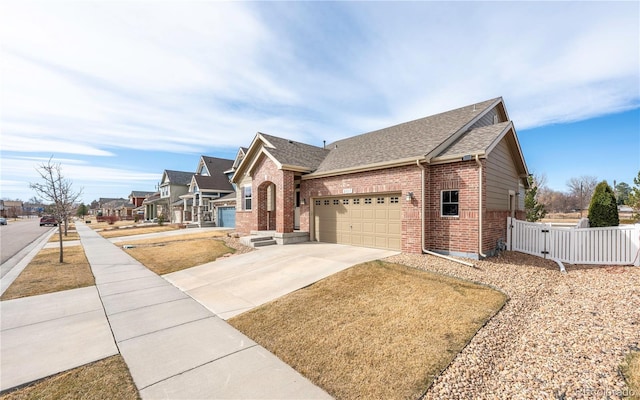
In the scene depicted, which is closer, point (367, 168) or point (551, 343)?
point (551, 343)

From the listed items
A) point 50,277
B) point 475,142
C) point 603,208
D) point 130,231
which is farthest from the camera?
point 130,231

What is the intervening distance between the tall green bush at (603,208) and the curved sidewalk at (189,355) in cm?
1551

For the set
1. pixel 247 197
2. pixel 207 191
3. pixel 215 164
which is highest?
pixel 215 164

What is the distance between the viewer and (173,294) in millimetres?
7145

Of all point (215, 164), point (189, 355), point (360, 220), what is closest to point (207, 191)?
point (215, 164)

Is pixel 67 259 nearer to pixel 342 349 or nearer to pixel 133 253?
pixel 133 253

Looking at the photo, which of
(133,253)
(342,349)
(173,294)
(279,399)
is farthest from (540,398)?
(133,253)

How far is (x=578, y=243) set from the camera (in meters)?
9.34

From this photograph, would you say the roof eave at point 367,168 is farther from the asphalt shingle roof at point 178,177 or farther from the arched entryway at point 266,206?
the asphalt shingle roof at point 178,177

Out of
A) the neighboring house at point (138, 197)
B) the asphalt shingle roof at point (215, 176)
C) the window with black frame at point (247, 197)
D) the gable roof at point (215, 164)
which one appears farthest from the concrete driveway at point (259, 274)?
the neighboring house at point (138, 197)

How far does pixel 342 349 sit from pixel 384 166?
8047mm

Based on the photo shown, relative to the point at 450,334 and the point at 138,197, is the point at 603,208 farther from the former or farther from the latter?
the point at 138,197

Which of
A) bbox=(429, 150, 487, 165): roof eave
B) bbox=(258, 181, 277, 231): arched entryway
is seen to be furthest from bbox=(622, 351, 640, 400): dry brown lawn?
bbox=(258, 181, 277, 231): arched entryway

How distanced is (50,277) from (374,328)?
11.2 m
